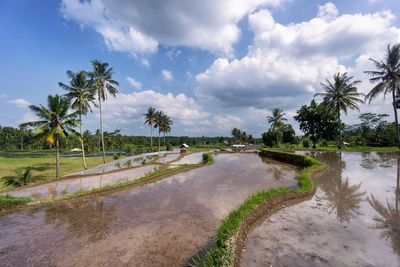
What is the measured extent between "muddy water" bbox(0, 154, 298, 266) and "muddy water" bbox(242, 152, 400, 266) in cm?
184

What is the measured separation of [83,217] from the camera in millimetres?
6750

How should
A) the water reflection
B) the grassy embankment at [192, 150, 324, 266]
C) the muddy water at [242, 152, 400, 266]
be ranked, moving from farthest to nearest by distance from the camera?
the water reflection < the muddy water at [242, 152, 400, 266] < the grassy embankment at [192, 150, 324, 266]

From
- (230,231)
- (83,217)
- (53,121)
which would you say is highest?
(53,121)

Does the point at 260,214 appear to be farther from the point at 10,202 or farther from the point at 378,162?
the point at 378,162

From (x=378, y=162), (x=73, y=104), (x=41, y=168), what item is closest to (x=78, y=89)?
(x=73, y=104)

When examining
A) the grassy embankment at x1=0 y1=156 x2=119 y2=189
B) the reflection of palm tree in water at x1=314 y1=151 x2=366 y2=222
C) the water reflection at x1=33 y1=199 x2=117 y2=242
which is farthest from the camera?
the grassy embankment at x1=0 y1=156 x2=119 y2=189

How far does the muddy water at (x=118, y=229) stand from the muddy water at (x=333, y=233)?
184 cm

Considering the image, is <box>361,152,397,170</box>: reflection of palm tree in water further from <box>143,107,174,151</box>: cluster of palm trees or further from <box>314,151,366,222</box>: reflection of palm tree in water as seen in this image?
<box>143,107,174,151</box>: cluster of palm trees

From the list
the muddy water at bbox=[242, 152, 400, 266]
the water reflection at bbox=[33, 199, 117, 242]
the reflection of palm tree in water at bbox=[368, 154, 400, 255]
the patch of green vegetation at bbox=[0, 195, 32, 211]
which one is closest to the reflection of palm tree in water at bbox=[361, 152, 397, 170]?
the muddy water at bbox=[242, 152, 400, 266]

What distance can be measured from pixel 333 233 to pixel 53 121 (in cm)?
2316

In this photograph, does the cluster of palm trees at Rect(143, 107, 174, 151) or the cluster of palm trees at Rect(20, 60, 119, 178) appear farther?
the cluster of palm trees at Rect(143, 107, 174, 151)

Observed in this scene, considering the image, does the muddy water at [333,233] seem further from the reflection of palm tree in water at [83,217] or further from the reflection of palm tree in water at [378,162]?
the reflection of palm tree in water at [378,162]

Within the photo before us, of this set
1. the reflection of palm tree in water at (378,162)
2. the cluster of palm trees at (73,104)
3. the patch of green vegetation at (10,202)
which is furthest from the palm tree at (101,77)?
the reflection of palm tree in water at (378,162)

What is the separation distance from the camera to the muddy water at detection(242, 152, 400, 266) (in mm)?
3857
